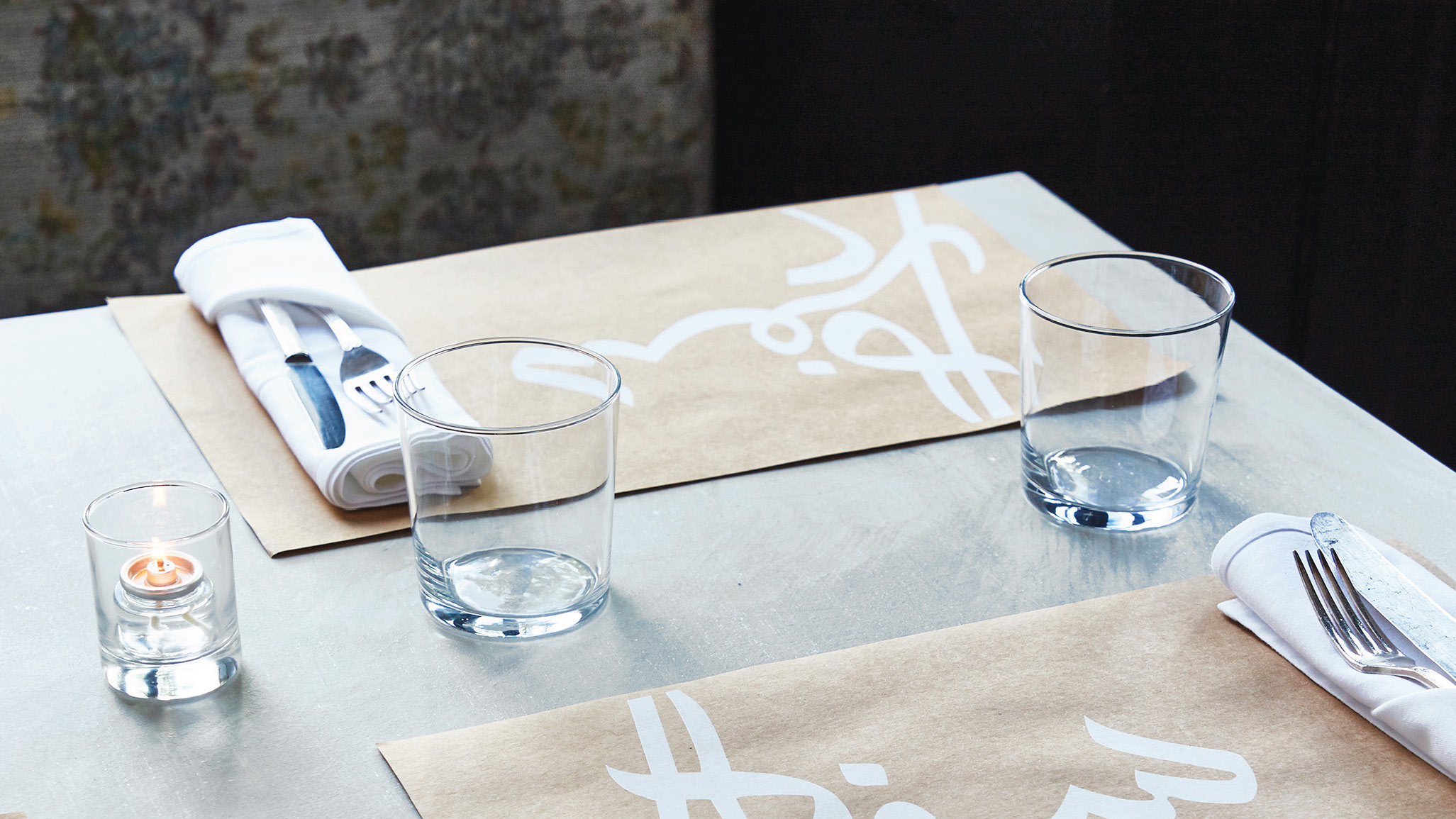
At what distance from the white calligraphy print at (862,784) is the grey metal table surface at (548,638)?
6 centimetres

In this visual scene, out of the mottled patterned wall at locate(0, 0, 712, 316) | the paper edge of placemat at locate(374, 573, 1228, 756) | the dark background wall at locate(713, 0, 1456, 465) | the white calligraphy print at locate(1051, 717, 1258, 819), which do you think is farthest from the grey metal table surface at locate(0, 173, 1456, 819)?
the mottled patterned wall at locate(0, 0, 712, 316)

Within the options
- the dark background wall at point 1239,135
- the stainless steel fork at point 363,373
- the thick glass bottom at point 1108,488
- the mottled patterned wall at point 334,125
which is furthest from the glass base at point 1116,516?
the mottled patterned wall at point 334,125

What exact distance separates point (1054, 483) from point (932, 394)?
135 millimetres

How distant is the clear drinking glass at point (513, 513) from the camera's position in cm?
60

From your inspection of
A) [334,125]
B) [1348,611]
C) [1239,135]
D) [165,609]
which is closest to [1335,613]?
[1348,611]

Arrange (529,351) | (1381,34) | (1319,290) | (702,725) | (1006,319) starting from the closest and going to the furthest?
(702,725), (529,351), (1006,319), (1381,34), (1319,290)

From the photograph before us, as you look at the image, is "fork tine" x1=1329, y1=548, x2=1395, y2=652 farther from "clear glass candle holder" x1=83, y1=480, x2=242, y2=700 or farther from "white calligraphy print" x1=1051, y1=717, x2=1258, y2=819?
"clear glass candle holder" x1=83, y1=480, x2=242, y2=700

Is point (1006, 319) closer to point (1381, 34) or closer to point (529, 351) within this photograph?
point (529, 351)

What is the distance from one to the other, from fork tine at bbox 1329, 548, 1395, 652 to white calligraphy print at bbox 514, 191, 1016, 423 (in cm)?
24

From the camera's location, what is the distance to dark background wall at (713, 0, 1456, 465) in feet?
4.34

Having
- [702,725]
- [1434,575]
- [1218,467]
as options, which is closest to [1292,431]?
[1218,467]

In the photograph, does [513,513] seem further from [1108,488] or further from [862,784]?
[1108,488]

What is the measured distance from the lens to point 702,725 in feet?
1.80

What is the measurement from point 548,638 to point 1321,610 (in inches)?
13.6
